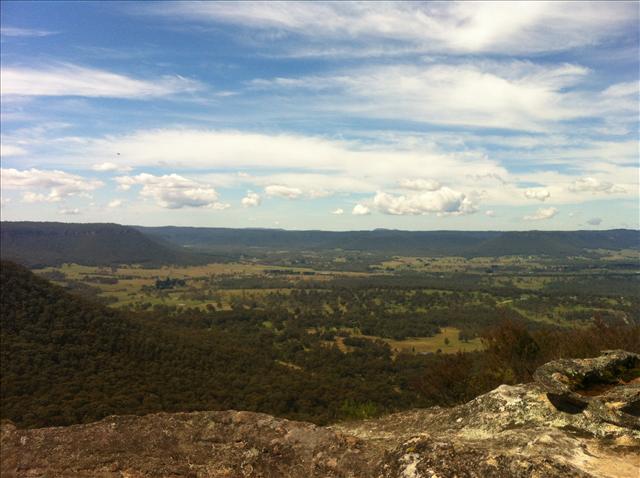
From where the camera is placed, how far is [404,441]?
6.47 m

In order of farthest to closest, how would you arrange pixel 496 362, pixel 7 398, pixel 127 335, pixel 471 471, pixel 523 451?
pixel 127 335 < pixel 7 398 < pixel 496 362 < pixel 523 451 < pixel 471 471

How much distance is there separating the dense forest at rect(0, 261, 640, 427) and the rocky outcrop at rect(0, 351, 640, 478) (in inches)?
630

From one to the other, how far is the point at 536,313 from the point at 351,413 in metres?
148

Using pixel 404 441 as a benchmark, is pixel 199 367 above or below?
below

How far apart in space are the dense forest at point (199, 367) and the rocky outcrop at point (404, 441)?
16003mm

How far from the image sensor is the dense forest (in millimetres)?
28312

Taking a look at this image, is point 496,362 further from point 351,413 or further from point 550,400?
point 550,400

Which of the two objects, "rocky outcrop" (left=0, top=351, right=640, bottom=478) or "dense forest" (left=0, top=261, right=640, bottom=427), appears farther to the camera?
"dense forest" (left=0, top=261, right=640, bottom=427)

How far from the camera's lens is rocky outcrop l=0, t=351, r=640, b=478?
593cm

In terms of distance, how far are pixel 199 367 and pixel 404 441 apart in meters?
81.9

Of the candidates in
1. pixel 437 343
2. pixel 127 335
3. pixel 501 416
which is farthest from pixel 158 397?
pixel 437 343

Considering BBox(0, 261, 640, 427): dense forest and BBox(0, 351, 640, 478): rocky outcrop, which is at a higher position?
BBox(0, 351, 640, 478): rocky outcrop

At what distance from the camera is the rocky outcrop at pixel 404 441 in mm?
5926

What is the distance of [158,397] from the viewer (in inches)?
2493
